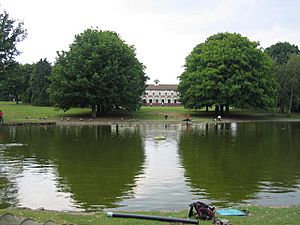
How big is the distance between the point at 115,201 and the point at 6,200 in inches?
150

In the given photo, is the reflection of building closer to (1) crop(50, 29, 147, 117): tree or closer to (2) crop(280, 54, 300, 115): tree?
(2) crop(280, 54, 300, 115): tree

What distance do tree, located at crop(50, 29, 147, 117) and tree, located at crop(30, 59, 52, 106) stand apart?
2512 centimetres

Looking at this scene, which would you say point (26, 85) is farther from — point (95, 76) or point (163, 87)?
point (163, 87)

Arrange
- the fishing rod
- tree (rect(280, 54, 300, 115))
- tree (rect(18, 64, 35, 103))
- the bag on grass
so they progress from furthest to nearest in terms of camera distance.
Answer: tree (rect(18, 64, 35, 103)), tree (rect(280, 54, 300, 115)), the bag on grass, the fishing rod

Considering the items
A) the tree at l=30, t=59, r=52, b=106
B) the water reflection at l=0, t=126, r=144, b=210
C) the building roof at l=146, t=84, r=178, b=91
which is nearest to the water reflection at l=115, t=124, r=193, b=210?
the water reflection at l=0, t=126, r=144, b=210

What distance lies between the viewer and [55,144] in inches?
1341

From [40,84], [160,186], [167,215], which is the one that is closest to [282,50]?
[40,84]

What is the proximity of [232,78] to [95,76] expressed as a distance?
24951mm

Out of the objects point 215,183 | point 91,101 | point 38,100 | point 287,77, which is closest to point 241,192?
point 215,183

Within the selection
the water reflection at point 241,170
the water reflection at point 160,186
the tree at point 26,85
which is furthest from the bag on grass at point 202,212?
the tree at point 26,85

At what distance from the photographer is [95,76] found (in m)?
68.4

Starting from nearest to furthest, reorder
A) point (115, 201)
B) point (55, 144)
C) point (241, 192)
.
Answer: point (115, 201) < point (241, 192) < point (55, 144)

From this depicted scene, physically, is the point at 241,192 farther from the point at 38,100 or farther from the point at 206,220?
the point at 38,100

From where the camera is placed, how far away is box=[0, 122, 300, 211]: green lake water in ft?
50.3
